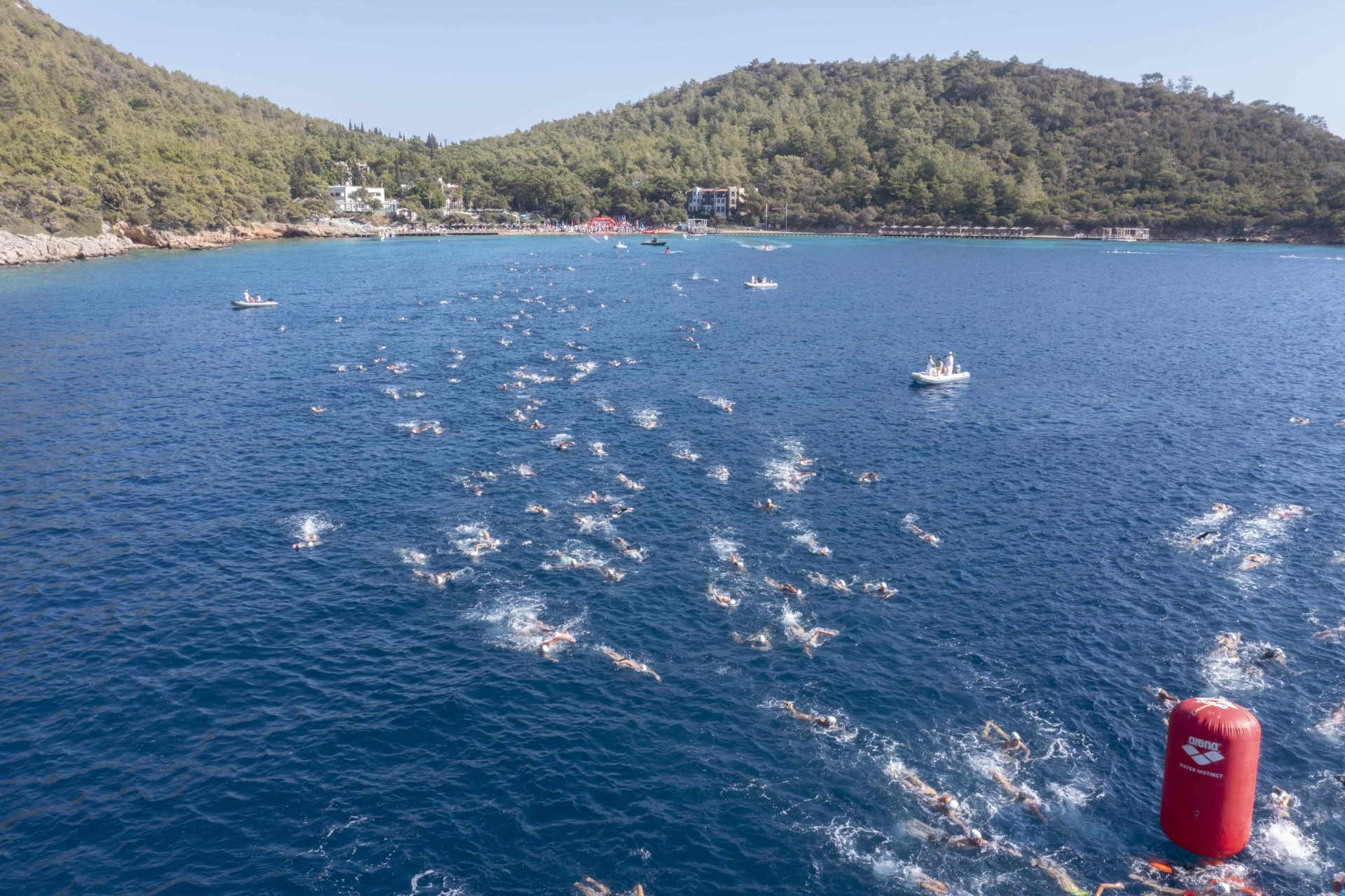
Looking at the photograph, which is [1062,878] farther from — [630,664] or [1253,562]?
[1253,562]

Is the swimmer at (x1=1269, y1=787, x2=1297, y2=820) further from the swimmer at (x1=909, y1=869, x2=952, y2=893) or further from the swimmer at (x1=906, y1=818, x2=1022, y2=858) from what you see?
the swimmer at (x1=909, y1=869, x2=952, y2=893)

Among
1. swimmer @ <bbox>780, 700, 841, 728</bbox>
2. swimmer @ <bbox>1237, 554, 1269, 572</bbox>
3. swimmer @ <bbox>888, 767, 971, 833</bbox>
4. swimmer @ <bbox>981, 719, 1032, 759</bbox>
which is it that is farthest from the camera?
swimmer @ <bbox>1237, 554, 1269, 572</bbox>

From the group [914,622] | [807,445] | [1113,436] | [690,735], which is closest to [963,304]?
[1113,436]

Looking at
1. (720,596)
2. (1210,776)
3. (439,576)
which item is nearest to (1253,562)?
(1210,776)

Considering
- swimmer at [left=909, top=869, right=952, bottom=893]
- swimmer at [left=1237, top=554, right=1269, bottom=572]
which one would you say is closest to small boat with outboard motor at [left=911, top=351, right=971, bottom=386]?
swimmer at [left=1237, top=554, right=1269, bottom=572]

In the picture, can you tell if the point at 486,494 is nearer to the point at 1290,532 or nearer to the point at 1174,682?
the point at 1174,682

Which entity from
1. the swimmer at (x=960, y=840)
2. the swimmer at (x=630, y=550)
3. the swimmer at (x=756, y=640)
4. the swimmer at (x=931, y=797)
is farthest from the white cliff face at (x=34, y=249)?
the swimmer at (x=960, y=840)

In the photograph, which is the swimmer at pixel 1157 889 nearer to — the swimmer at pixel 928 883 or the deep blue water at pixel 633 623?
the deep blue water at pixel 633 623
